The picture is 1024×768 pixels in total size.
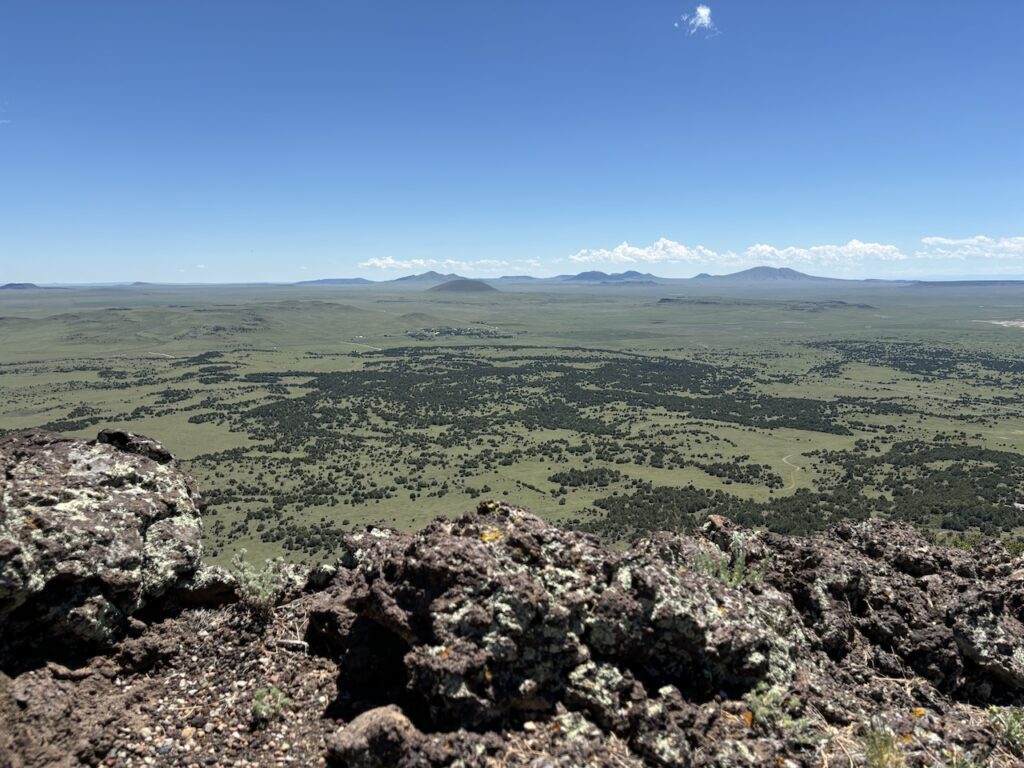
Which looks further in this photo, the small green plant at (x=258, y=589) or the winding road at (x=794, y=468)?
the winding road at (x=794, y=468)

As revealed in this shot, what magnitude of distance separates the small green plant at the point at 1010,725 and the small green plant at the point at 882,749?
4.10 ft

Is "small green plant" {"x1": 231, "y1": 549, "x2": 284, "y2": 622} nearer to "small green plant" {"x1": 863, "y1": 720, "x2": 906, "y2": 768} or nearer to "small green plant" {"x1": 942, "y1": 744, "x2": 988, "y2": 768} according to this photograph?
"small green plant" {"x1": 863, "y1": 720, "x2": 906, "y2": 768}

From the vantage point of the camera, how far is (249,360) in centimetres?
14888

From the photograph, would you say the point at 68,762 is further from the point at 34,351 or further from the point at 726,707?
the point at 34,351

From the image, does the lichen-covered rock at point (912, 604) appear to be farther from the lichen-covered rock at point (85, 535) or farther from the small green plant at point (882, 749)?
the lichen-covered rock at point (85, 535)

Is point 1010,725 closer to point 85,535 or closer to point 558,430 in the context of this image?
point 85,535

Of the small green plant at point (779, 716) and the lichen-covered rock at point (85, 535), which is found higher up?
the lichen-covered rock at point (85, 535)

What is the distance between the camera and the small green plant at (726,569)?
827 cm

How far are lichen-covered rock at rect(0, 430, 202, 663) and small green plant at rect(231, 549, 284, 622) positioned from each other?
0.63 meters

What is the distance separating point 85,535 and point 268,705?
9.75 ft

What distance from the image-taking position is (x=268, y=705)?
595cm

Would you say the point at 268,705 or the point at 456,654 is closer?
the point at 456,654

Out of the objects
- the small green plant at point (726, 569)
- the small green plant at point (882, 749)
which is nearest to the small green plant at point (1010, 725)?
the small green plant at point (882, 749)

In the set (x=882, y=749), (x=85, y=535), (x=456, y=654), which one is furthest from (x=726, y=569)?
(x=85, y=535)
